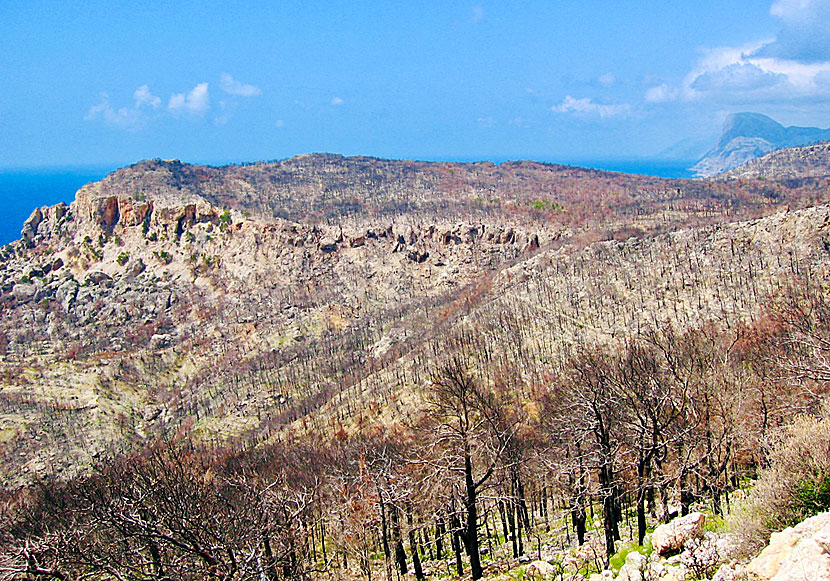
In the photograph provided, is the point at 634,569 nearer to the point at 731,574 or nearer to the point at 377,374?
the point at 731,574

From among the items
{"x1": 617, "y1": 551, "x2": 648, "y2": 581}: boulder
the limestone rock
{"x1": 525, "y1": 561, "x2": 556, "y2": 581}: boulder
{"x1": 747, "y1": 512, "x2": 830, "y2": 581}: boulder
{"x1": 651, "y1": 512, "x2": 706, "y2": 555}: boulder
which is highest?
{"x1": 747, "y1": 512, "x2": 830, "y2": 581}: boulder

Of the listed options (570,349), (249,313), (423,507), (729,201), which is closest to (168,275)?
(249,313)

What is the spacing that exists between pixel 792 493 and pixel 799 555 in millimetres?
5328

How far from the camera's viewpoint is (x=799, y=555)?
989 centimetres

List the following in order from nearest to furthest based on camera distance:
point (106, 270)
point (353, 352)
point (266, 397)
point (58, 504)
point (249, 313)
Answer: point (58, 504), point (266, 397), point (353, 352), point (249, 313), point (106, 270)

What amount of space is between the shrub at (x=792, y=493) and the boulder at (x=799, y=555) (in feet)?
8.89

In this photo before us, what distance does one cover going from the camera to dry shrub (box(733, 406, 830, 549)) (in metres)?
13.9

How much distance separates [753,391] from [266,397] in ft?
301

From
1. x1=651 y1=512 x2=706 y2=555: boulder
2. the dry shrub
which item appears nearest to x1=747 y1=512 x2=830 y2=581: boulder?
the dry shrub

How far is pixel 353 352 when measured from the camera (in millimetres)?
116625

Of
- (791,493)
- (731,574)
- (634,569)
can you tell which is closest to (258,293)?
(634,569)

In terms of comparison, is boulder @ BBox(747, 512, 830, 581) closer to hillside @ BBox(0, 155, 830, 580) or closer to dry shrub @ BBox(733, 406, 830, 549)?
dry shrub @ BBox(733, 406, 830, 549)

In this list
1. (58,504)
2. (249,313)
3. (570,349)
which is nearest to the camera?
(58,504)

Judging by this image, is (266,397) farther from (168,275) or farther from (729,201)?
(729,201)
